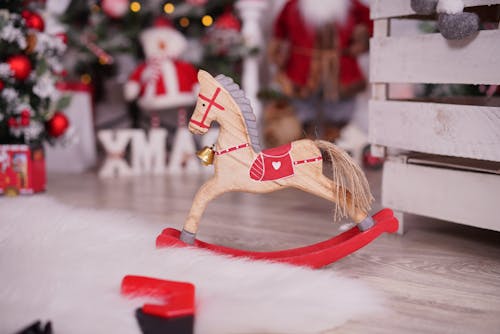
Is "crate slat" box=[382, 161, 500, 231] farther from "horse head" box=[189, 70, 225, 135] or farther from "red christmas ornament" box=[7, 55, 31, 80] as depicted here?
"red christmas ornament" box=[7, 55, 31, 80]

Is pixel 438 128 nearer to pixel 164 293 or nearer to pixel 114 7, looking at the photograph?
pixel 164 293

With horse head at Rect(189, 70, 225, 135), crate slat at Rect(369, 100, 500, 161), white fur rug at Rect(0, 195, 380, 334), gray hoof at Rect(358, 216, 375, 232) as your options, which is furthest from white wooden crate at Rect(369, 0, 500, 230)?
horse head at Rect(189, 70, 225, 135)

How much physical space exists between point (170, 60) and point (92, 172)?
53 cm

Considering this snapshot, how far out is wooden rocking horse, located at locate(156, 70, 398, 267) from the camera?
1.11 metres

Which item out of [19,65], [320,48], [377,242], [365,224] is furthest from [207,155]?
[320,48]

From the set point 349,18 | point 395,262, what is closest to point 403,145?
point 395,262

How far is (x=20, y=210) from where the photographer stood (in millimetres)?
1438

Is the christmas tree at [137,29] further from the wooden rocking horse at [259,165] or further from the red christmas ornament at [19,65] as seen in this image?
the wooden rocking horse at [259,165]

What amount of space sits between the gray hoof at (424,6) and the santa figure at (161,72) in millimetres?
1245

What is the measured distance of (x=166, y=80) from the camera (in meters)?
2.32

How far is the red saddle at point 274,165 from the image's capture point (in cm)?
112

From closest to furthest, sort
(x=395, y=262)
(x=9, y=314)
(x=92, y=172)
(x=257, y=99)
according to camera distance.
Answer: (x=9, y=314), (x=395, y=262), (x=92, y=172), (x=257, y=99)

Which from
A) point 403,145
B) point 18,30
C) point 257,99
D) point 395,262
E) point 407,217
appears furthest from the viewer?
point 257,99

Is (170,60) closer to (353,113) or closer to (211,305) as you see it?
(353,113)
